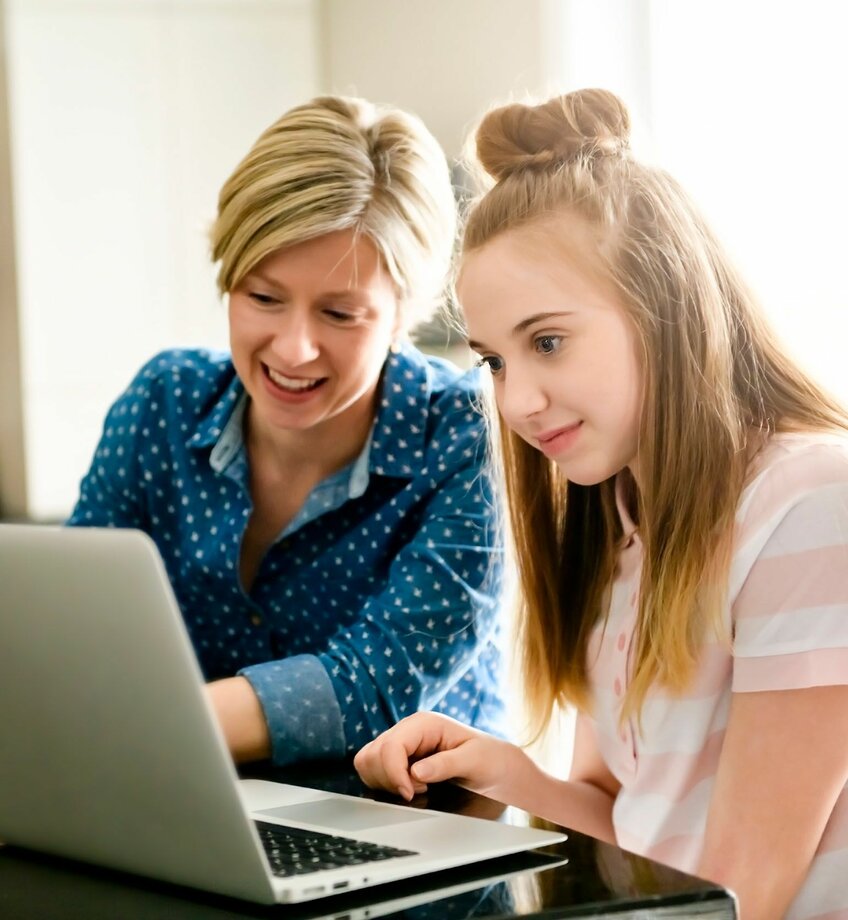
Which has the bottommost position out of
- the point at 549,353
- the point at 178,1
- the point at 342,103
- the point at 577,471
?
the point at 577,471

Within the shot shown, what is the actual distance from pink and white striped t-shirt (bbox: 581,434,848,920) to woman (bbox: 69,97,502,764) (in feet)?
1.03

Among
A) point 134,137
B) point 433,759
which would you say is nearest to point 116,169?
point 134,137

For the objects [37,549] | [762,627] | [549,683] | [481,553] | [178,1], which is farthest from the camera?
[178,1]

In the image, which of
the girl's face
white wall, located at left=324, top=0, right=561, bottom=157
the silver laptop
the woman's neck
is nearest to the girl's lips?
the girl's face

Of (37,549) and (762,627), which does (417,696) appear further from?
(37,549)

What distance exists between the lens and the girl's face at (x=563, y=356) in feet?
3.51

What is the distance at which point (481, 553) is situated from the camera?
4.70ft

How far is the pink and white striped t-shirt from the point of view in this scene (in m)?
0.95

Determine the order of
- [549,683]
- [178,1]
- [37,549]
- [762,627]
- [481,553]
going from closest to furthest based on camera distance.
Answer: [37,549]
[762,627]
[549,683]
[481,553]
[178,1]

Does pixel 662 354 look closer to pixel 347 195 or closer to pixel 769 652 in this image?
pixel 769 652

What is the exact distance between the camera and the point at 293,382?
58.9 inches

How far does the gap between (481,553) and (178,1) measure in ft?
7.04

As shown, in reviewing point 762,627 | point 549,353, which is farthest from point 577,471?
point 762,627

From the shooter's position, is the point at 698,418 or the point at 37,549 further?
the point at 698,418
